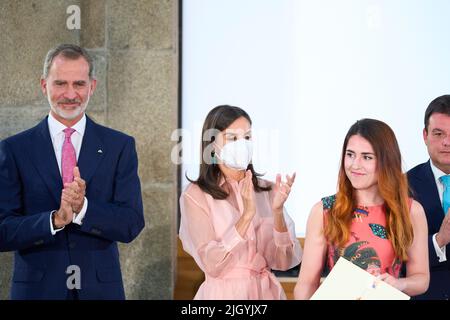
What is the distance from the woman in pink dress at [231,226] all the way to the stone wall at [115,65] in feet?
3.06

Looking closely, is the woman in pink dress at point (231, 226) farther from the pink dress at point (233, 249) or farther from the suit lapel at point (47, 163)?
the suit lapel at point (47, 163)

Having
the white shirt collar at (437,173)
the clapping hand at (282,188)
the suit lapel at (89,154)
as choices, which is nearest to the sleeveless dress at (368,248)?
the clapping hand at (282,188)

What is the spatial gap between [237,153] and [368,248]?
2.26ft

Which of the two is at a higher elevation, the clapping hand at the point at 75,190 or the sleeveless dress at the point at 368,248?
the clapping hand at the point at 75,190

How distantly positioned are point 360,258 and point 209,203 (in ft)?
2.42

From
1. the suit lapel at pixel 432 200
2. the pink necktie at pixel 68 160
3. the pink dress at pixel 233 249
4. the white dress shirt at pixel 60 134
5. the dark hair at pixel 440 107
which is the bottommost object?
the pink dress at pixel 233 249

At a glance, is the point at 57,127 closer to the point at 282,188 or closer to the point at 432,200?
the point at 282,188

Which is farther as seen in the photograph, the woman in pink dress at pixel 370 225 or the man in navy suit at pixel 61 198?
the man in navy suit at pixel 61 198

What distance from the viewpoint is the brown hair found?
2615 millimetres

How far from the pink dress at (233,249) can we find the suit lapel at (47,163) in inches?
21.1

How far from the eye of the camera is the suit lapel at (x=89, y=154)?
3020 mm

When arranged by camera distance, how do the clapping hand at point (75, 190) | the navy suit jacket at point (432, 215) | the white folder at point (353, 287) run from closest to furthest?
the white folder at point (353, 287), the clapping hand at point (75, 190), the navy suit jacket at point (432, 215)

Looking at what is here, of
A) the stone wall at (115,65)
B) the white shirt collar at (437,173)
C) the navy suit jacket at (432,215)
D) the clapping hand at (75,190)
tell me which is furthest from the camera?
the stone wall at (115,65)
